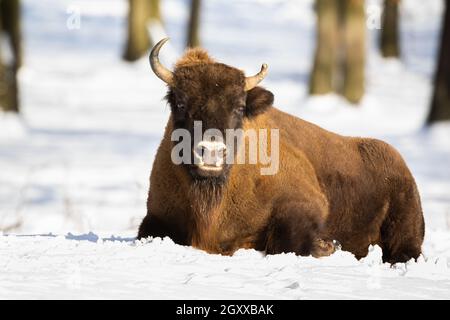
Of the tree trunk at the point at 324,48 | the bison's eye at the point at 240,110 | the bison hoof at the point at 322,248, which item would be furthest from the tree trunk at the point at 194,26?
the bison hoof at the point at 322,248

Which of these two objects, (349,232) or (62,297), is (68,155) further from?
(62,297)

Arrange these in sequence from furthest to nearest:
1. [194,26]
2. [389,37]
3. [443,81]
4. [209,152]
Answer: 1. [389,37]
2. [194,26]
3. [443,81]
4. [209,152]

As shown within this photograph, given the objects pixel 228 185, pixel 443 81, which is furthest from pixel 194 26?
pixel 228 185

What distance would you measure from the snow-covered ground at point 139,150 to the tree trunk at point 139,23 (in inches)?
16.0

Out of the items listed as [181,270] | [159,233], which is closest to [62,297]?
[181,270]

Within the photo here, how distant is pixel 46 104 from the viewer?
24250 millimetres

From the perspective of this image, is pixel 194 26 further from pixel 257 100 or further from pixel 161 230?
pixel 161 230

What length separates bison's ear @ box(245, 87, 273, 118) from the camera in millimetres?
7594

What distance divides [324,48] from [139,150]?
7.63 meters

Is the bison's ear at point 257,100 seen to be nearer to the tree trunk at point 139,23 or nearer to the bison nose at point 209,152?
the bison nose at point 209,152

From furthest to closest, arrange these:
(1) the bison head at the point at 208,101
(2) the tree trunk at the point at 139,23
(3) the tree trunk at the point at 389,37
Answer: (3) the tree trunk at the point at 389,37 < (2) the tree trunk at the point at 139,23 < (1) the bison head at the point at 208,101

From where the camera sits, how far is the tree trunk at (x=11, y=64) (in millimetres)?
19281

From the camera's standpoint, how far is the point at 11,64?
19.4m

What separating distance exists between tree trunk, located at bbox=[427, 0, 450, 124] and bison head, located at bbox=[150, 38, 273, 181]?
11662mm
